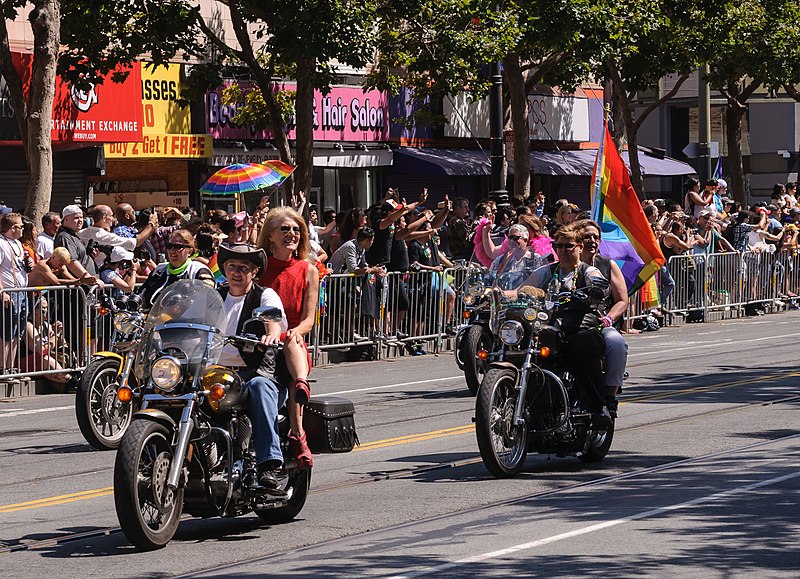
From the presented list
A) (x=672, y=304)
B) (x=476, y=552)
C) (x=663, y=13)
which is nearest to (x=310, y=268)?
(x=476, y=552)

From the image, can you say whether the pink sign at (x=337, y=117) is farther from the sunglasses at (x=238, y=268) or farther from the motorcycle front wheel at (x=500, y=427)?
the sunglasses at (x=238, y=268)

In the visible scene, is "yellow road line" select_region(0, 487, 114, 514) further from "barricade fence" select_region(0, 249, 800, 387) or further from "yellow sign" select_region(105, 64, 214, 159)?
"yellow sign" select_region(105, 64, 214, 159)

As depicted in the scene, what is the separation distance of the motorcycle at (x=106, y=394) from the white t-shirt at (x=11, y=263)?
154 inches

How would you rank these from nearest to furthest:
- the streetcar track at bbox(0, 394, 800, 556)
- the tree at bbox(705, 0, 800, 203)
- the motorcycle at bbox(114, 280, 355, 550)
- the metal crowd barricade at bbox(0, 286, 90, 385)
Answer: the motorcycle at bbox(114, 280, 355, 550) → the streetcar track at bbox(0, 394, 800, 556) → the metal crowd barricade at bbox(0, 286, 90, 385) → the tree at bbox(705, 0, 800, 203)

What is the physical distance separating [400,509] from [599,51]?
2135 centimetres

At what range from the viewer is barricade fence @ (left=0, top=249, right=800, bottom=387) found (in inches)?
667

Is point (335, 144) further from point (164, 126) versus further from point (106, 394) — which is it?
point (106, 394)

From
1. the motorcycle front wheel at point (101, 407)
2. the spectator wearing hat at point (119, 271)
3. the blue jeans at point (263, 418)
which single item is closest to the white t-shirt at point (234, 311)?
the blue jeans at point (263, 418)

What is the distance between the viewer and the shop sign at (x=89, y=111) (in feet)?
87.4

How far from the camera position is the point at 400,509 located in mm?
9625

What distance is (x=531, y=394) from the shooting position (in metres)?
Result: 10.8

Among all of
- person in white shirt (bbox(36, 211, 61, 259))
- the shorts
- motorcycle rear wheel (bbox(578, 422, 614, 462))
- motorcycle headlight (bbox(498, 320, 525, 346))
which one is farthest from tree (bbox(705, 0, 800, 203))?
motorcycle headlight (bbox(498, 320, 525, 346))

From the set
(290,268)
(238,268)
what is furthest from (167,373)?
(290,268)

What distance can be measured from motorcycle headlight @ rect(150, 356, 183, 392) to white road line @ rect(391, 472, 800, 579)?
5.10ft
